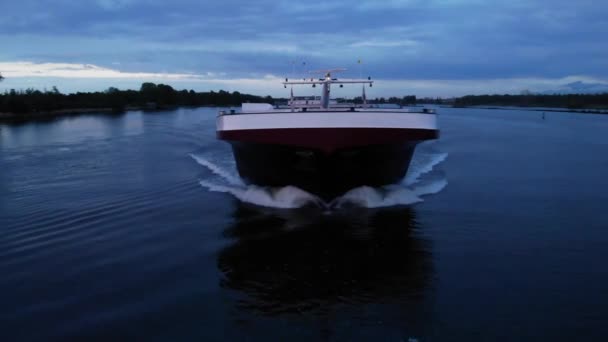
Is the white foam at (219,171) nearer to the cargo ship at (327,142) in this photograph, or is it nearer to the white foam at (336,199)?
the white foam at (336,199)

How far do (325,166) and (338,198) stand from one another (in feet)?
4.50

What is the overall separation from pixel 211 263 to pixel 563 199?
1064 centimetres

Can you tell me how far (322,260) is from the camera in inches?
331

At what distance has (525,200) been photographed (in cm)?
1345

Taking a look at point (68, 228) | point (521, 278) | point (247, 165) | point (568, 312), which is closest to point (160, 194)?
point (247, 165)

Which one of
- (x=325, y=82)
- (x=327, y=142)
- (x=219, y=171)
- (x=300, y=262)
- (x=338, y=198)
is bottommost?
(x=300, y=262)

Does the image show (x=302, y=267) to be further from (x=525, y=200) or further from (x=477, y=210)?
(x=525, y=200)

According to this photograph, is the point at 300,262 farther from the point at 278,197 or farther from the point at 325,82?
the point at 325,82

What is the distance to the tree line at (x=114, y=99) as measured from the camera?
76744 millimetres

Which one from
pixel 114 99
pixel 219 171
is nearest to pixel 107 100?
pixel 114 99

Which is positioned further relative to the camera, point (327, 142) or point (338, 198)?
point (338, 198)

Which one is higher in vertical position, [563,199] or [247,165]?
[247,165]

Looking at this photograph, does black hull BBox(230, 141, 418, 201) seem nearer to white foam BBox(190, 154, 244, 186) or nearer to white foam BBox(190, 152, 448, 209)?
white foam BBox(190, 152, 448, 209)

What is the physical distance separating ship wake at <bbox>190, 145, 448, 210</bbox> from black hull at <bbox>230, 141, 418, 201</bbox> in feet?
0.72
